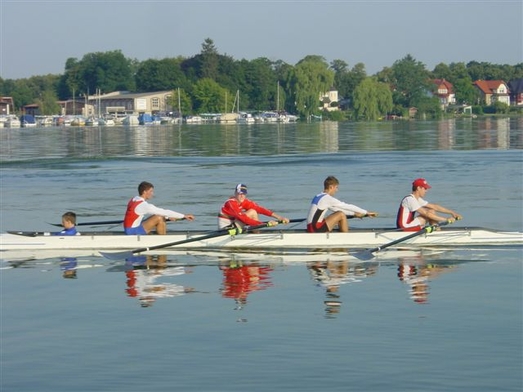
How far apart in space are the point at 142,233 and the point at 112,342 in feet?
21.9

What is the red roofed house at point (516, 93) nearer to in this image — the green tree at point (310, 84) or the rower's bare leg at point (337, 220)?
the green tree at point (310, 84)

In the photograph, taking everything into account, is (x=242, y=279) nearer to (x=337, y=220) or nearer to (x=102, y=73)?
(x=337, y=220)

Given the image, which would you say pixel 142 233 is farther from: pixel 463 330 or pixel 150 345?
pixel 463 330

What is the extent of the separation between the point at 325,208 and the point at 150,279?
384 cm

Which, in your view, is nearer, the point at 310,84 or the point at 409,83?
the point at 310,84

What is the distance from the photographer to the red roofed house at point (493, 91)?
572ft

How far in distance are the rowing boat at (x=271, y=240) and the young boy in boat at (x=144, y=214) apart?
21 cm

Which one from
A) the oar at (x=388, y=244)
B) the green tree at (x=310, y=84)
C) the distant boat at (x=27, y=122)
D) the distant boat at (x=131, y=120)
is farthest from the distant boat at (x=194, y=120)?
the oar at (x=388, y=244)

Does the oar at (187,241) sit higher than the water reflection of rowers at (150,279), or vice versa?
the oar at (187,241)

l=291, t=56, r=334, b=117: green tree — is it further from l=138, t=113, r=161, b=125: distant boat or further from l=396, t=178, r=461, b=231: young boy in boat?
l=396, t=178, r=461, b=231: young boy in boat

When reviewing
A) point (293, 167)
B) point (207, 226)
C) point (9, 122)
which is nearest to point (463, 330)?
point (207, 226)

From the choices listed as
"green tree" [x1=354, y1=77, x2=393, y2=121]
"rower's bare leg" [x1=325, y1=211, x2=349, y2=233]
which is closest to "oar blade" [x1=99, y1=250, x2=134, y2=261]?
"rower's bare leg" [x1=325, y1=211, x2=349, y2=233]

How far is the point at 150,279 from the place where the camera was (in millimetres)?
16641

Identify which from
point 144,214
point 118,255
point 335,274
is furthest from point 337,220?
point 118,255
